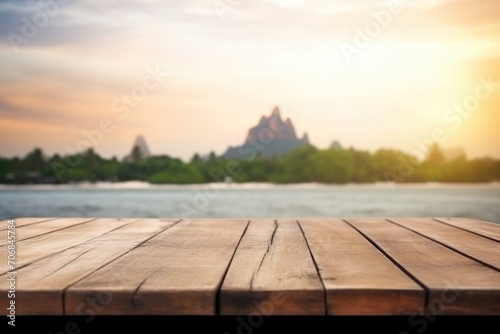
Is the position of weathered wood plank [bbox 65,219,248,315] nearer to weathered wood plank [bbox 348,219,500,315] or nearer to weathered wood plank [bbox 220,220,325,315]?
weathered wood plank [bbox 220,220,325,315]

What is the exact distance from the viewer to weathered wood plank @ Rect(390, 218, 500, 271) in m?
1.46

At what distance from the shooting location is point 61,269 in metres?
1.27

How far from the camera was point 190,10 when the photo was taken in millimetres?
18594

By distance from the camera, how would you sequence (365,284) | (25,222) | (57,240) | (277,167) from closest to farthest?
(365,284) → (57,240) → (25,222) → (277,167)

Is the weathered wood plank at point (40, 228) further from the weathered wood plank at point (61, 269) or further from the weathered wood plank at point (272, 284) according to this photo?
the weathered wood plank at point (272, 284)

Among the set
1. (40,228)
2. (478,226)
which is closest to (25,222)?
(40,228)

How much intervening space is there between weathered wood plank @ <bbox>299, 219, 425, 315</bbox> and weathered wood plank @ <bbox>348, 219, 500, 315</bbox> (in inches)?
1.4

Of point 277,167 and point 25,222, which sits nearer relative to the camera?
point 25,222

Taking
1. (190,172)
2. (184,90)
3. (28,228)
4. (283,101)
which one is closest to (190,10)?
(184,90)

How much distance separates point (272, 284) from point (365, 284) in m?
0.19

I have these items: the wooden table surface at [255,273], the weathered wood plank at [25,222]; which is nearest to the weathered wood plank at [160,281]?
the wooden table surface at [255,273]

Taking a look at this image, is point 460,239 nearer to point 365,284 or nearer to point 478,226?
point 478,226

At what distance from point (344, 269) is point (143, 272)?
1.51 feet
